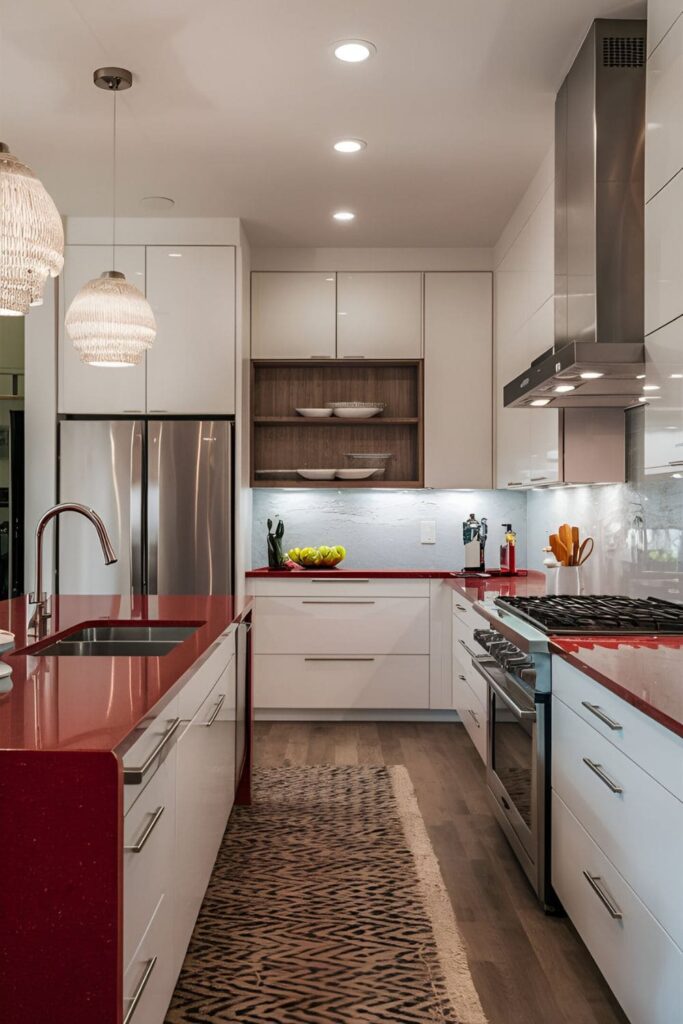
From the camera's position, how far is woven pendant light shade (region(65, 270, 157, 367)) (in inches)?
115

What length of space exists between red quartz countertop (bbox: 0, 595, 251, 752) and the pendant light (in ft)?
3.06

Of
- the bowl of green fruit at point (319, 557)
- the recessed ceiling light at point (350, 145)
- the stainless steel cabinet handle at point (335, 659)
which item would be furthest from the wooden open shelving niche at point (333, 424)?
the recessed ceiling light at point (350, 145)

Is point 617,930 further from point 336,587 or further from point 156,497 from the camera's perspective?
point 156,497

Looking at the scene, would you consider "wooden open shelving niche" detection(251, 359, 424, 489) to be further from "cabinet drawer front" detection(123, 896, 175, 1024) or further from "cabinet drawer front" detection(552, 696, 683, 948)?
"cabinet drawer front" detection(123, 896, 175, 1024)

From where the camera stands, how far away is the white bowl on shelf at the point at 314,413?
5066mm

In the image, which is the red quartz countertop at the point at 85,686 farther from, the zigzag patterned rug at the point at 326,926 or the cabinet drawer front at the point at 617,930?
the cabinet drawer front at the point at 617,930

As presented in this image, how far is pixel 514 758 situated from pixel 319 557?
2361 mm

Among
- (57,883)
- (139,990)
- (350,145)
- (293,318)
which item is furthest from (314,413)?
(57,883)

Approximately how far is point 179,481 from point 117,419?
536mm

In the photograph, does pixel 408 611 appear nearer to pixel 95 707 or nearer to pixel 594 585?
pixel 594 585

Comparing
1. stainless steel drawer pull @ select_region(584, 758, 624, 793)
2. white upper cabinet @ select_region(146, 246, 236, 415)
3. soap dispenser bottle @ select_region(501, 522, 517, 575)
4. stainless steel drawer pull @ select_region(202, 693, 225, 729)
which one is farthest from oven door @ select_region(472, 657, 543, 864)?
white upper cabinet @ select_region(146, 246, 236, 415)

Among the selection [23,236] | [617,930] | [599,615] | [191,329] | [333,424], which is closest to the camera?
[617,930]

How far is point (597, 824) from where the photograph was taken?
1.98 m

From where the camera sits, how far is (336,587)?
4801 mm
